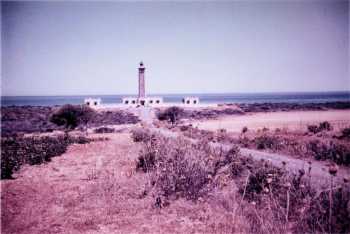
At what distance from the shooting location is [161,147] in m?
9.45

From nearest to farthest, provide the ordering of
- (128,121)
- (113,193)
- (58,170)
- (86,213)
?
(86,213) < (113,193) < (58,170) < (128,121)

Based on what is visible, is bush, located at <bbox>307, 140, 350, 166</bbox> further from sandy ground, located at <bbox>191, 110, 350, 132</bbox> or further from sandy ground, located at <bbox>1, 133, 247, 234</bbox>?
sandy ground, located at <bbox>191, 110, 350, 132</bbox>

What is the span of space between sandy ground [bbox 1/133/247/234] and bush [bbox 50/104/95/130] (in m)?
22.3

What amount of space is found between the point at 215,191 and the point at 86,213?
291 cm

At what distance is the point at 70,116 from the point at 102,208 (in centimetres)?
2709

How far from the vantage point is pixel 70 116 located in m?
32.1

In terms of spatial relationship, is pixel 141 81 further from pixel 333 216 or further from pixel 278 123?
pixel 333 216

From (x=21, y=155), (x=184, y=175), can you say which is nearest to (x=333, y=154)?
(x=184, y=175)

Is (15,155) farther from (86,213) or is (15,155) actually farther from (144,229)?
(144,229)

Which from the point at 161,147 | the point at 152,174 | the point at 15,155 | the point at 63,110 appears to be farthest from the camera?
the point at 63,110

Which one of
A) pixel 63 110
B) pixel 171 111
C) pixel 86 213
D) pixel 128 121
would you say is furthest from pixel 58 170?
pixel 128 121

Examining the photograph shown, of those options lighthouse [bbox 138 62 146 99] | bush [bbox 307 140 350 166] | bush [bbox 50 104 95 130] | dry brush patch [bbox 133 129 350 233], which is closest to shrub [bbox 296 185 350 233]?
dry brush patch [bbox 133 129 350 233]

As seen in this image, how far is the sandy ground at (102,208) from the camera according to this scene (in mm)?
5715

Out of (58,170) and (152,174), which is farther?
(58,170)
